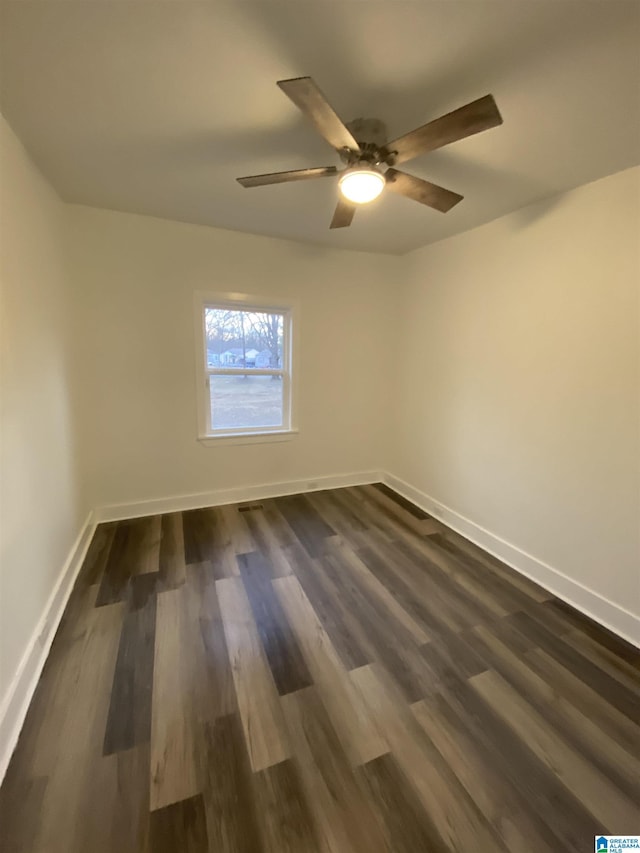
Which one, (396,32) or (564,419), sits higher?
(396,32)

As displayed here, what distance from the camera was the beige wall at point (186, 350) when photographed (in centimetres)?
282

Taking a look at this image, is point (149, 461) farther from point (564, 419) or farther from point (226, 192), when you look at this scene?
point (564, 419)

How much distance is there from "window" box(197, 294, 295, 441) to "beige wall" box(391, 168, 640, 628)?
4.69 ft

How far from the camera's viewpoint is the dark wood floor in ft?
3.85

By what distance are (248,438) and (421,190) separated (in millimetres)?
2445

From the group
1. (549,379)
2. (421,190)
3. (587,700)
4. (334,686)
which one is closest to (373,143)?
(421,190)

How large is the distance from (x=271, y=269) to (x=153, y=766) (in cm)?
328

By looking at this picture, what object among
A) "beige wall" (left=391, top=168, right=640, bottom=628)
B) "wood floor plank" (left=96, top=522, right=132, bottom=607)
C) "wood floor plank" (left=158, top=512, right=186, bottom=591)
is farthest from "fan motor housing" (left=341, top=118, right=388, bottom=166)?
"wood floor plank" (left=96, top=522, right=132, bottom=607)

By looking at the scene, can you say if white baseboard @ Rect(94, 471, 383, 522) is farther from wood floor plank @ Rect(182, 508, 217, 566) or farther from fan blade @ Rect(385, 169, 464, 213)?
fan blade @ Rect(385, 169, 464, 213)

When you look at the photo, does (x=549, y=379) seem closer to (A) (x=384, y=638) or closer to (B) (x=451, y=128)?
(B) (x=451, y=128)

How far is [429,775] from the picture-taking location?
1.32 m

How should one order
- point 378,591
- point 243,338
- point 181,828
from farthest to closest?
point 243,338 → point 378,591 → point 181,828

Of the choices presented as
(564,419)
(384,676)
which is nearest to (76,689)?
(384,676)

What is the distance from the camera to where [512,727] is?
1.50 m
